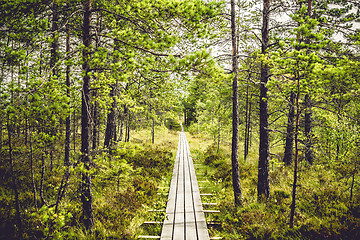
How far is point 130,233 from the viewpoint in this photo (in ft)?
17.3

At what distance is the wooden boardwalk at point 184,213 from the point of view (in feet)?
17.5

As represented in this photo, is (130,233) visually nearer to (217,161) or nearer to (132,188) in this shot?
(132,188)

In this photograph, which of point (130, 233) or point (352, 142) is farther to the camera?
point (352, 142)

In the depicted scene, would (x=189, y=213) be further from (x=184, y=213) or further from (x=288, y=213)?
(x=288, y=213)

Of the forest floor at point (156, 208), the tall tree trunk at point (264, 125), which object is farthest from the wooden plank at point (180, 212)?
the tall tree trunk at point (264, 125)

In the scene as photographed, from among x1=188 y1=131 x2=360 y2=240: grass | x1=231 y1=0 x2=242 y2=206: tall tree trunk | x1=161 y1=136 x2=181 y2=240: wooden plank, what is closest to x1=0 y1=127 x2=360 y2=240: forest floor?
x1=188 y1=131 x2=360 y2=240: grass

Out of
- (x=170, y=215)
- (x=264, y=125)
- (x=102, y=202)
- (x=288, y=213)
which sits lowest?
(x=170, y=215)

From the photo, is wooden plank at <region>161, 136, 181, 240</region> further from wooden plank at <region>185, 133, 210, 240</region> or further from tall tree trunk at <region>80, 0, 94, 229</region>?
tall tree trunk at <region>80, 0, 94, 229</region>

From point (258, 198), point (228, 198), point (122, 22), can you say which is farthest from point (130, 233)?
point (122, 22)

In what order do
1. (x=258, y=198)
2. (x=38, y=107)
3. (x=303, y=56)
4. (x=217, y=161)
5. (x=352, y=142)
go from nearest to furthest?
(x=38, y=107), (x=303, y=56), (x=352, y=142), (x=258, y=198), (x=217, y=161)

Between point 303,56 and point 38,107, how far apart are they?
5.18m

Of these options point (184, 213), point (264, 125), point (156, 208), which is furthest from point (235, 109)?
point (156, 208)

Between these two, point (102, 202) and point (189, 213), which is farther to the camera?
point (102, 202)

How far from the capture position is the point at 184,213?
6.45 m
